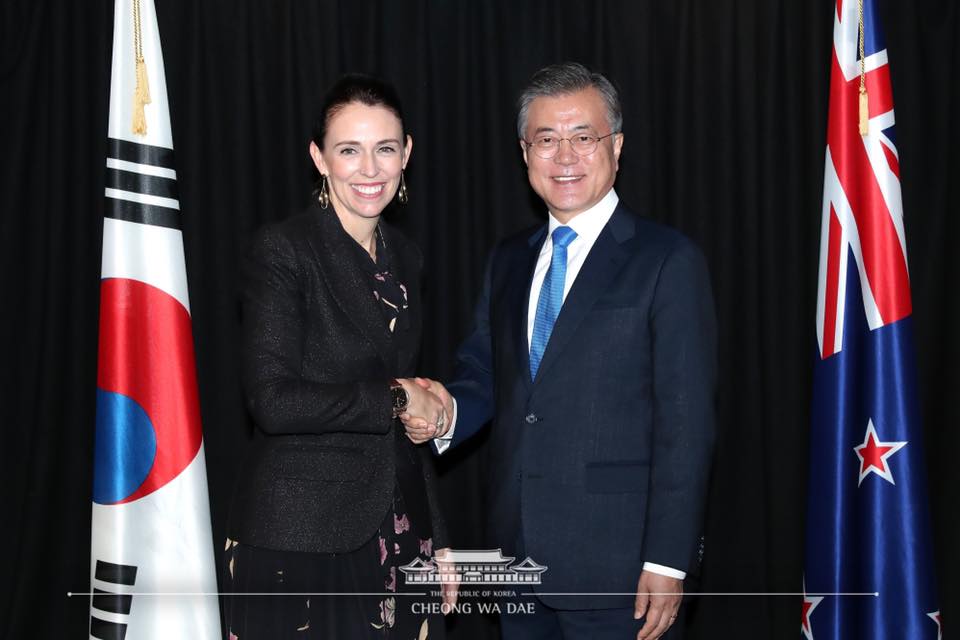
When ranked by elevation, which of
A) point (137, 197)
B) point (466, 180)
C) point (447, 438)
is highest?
point (466, 180)

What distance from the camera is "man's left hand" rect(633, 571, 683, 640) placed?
2061 mm

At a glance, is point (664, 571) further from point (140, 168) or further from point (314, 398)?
point (140, 168)

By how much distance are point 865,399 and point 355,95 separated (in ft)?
5.85

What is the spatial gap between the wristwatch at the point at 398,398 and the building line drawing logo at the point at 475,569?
38 cm

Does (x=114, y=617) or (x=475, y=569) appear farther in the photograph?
(x=114, y=617)

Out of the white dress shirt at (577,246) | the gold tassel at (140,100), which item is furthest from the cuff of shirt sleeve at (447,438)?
the gold tassel at (140,100)

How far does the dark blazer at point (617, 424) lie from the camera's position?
209 cm

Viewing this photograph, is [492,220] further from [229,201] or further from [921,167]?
[921,167]

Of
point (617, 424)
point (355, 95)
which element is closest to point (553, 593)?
point (617, 424)

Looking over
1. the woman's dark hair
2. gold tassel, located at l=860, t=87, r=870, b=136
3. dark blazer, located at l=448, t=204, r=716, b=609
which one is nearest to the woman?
the woman's dark hair

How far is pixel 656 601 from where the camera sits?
2061 millimetres

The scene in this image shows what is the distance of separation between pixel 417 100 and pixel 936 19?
1.97 meters

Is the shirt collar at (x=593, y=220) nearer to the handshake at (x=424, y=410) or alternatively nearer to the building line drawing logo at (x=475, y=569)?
the handshake at (x=424, y=410)

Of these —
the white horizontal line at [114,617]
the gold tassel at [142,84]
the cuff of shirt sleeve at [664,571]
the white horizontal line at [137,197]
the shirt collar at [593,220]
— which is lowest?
the white horizontal line at [114,617]
